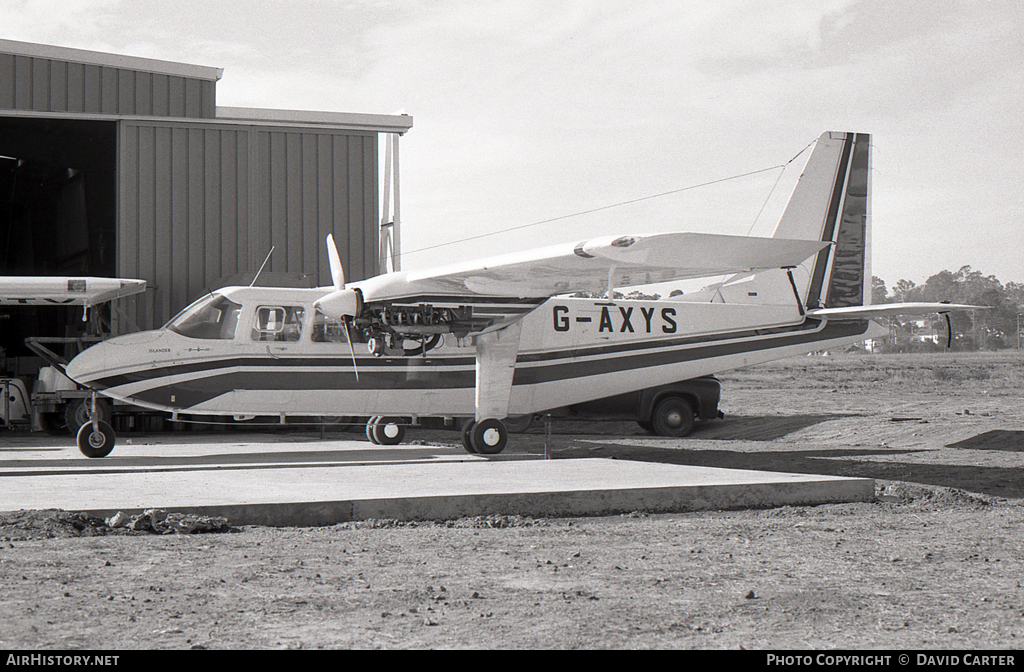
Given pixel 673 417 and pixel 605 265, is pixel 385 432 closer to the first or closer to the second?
pixel 605 265

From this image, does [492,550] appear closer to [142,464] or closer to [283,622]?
[283,622]

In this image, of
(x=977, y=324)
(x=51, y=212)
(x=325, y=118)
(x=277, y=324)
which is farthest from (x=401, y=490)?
(x=977, y=324)

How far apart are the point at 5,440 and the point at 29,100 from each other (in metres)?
6.84

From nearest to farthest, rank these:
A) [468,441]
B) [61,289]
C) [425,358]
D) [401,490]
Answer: [401,490] < [61,289] < [468,441] < [425,358]

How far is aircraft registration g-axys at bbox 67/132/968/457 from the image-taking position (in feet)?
40.0

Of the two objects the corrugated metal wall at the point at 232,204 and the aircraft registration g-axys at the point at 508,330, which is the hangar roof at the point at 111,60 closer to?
the corrugated metal wall at the point at 232,204

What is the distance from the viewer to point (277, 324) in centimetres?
1355

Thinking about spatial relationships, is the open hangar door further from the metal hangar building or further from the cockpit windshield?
the cockpit windshield

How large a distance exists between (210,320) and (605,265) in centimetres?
575

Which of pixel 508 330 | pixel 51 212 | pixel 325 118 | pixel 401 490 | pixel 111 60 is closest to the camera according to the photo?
pixel 401 490

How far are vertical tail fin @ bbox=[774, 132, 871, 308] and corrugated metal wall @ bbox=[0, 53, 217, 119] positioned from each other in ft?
40.4

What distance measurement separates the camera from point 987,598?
5.06 m

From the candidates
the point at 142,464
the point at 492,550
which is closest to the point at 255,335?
the point at 142,464

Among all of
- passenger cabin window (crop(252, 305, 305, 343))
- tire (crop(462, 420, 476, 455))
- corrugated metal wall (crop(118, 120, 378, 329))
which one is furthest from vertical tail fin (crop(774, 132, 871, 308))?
corrugated metal wall (crop(118, 120, 378, 329))
